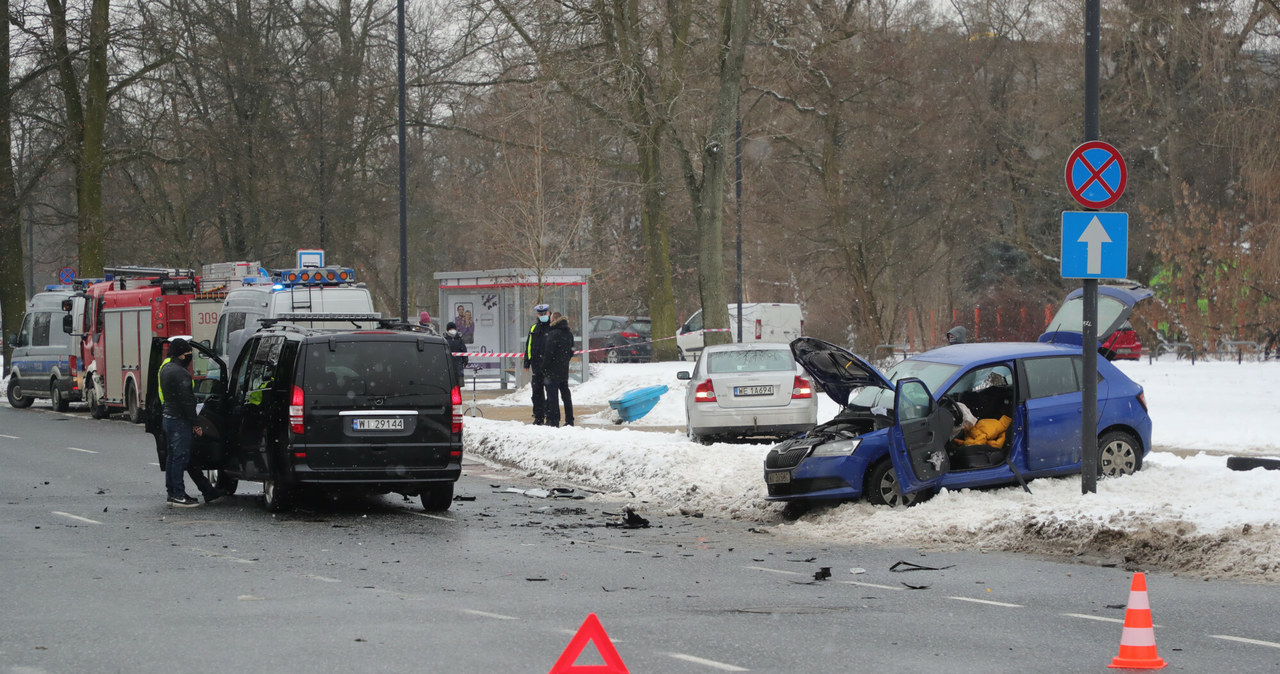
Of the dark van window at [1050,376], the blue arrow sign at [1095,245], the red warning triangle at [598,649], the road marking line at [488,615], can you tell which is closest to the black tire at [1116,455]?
the dark van window at [1050,376]

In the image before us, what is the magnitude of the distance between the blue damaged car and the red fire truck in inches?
620

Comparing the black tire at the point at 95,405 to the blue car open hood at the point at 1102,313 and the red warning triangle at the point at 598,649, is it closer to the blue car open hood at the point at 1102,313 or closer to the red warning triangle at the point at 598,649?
the blue car open hood at the point at 1102,313

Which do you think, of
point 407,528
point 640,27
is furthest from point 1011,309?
point 407,528

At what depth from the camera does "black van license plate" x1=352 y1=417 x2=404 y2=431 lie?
12.6 meters

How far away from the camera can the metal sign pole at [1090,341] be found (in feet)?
39.3

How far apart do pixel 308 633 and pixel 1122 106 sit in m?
34.9

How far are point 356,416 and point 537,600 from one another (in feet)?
14.9

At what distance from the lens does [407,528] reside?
12234 millimetres

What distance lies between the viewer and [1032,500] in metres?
12.0

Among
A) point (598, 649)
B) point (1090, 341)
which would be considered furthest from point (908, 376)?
point (598, 649)

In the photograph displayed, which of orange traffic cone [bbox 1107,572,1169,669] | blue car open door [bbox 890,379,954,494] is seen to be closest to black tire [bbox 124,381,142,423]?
blue car open door [bbox 890,379,954,494]

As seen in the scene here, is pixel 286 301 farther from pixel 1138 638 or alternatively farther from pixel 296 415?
pixel 1138 638

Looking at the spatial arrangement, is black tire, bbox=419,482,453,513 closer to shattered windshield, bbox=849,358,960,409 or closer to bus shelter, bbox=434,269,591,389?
shattered windshield, bbox=849,358,960,409

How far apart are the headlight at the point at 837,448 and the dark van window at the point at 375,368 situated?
3570mm
